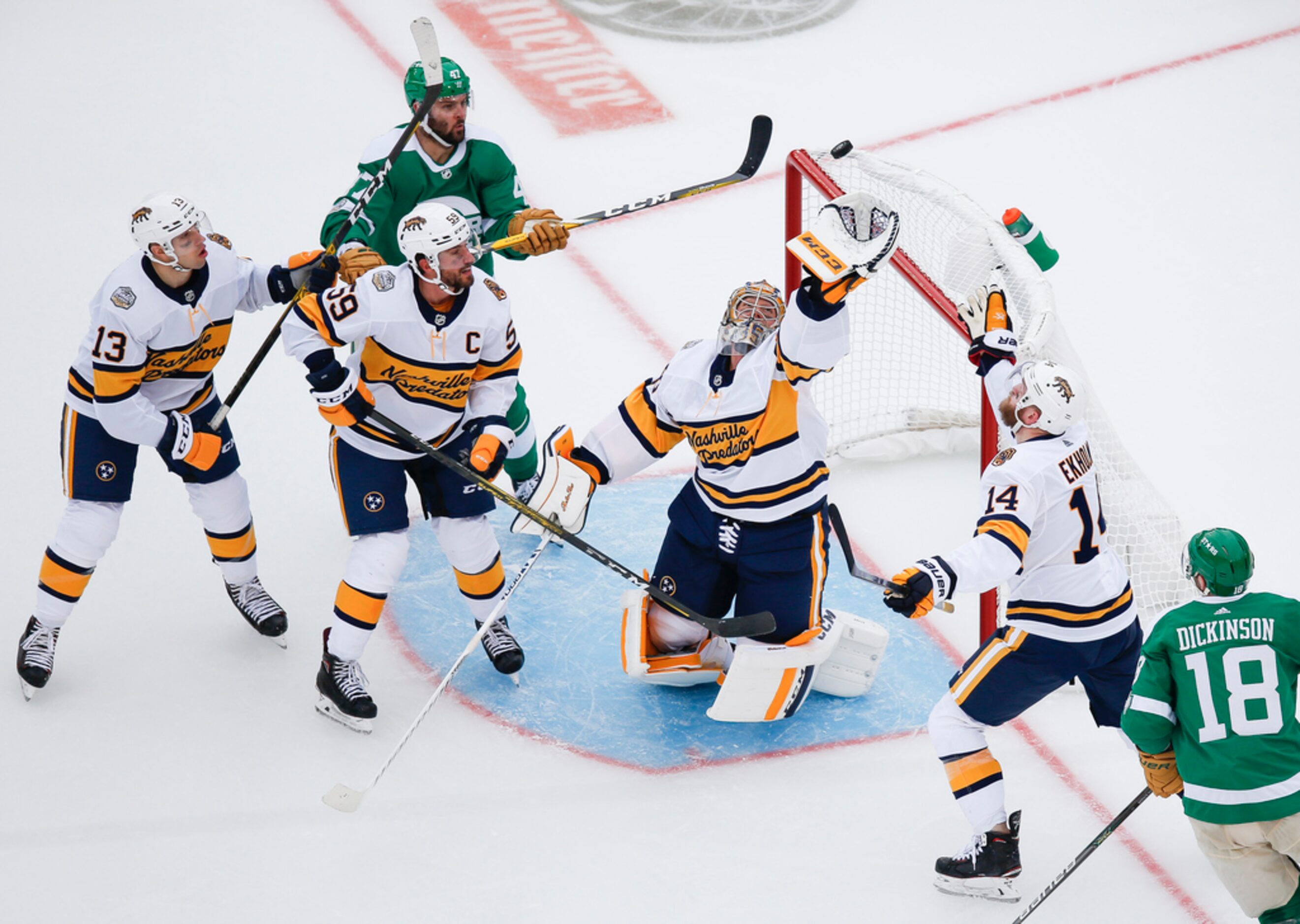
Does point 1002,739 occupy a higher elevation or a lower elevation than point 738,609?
lower

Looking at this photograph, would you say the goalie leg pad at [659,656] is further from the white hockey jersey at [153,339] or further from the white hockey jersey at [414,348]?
the white hockey jersey at [153,339]

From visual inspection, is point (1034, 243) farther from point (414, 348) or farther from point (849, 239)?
point (414, 348)

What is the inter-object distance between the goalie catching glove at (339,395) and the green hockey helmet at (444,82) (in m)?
0.84

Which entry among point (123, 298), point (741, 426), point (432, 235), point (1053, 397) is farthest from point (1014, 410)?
point (123, 298)

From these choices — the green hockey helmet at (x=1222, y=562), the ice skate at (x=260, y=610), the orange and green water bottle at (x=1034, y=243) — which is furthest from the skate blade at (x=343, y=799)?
the orange and green water bottle at (x=1034, y=243)

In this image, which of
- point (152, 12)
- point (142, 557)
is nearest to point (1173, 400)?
point (142, 557)

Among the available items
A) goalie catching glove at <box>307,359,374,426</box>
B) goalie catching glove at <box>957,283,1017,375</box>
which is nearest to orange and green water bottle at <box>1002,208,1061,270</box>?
goalie catching glove at <box>957,283,1017,375</box>

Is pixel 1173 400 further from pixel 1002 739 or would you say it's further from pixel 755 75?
pixel 755 75

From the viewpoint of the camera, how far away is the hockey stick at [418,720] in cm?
370

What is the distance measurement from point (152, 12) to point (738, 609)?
4.78 meters

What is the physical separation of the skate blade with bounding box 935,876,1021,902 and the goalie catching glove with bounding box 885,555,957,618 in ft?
2.26

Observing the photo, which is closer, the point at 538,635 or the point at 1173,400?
the point at 538,635

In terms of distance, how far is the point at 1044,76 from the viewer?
22.8 ft

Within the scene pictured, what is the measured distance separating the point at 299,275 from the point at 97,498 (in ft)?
2.41
